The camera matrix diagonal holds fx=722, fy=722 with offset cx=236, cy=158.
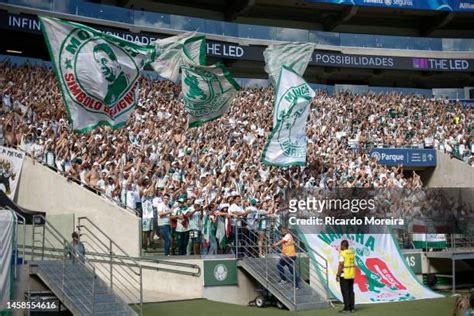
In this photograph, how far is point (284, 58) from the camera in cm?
2111

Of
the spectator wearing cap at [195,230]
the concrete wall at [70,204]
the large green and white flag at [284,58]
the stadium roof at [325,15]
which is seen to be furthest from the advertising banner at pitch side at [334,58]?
Result: the spectator wearing cap at [195,230]

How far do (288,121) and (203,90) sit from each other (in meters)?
3.23

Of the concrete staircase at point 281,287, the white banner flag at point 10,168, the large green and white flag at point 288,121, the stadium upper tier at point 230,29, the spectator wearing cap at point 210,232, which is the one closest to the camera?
the concrete staircase at point 281,287

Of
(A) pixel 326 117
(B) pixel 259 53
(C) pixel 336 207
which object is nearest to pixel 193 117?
(C) pixel 336 207

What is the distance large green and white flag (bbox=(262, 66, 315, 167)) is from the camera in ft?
65.1

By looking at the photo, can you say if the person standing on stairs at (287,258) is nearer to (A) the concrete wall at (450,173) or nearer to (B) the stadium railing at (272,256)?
(B) the stadium railing at (272,256)

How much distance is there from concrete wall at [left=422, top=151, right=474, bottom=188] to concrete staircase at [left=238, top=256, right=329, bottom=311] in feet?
66.4

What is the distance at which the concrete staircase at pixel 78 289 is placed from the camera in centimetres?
1216

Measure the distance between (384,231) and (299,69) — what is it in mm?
5622

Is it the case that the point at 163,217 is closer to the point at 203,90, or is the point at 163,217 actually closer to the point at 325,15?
the point at 203,90

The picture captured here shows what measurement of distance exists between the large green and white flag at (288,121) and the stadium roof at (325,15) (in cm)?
2314

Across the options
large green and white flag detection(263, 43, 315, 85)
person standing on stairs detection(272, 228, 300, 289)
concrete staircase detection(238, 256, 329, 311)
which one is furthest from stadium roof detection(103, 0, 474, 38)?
person standing on stairs detection(272, 228, 300, 289)

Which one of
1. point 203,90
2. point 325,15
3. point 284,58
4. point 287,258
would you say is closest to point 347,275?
point 287,258

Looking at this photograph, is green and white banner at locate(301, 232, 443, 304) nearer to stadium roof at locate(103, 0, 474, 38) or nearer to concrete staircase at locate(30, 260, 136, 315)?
concrete staircase at locate(30, 260, 136, 315)
